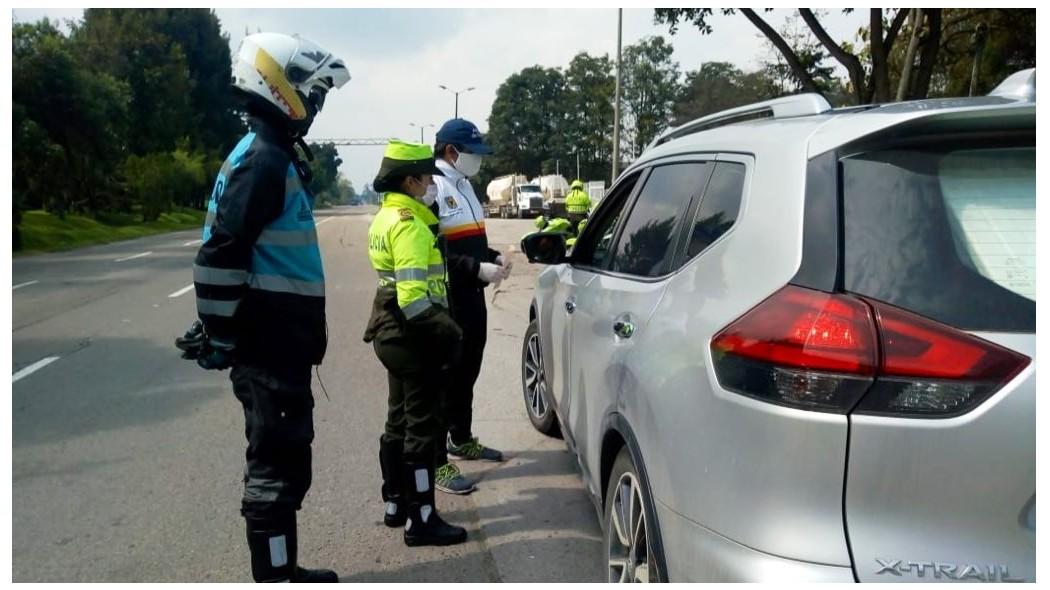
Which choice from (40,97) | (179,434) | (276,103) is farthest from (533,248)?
(40,97)

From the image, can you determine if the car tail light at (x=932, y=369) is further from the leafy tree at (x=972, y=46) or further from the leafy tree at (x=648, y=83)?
the leafy tree at (x=648, y=83)

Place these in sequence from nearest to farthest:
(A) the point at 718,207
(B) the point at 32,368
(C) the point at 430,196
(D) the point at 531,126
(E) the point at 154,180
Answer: (A) the point at 718,207
(C) the point at 430,196
(B) the point at 32,368
(E) the point at 154,180
(D) the point at 531,126

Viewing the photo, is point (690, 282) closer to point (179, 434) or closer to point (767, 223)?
point (767, 223)

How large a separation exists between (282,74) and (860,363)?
2.13 metres

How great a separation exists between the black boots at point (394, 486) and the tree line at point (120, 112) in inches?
451

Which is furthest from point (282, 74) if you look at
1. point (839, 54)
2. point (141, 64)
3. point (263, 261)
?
point (141, 64)

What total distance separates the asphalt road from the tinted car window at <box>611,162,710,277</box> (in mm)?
1359

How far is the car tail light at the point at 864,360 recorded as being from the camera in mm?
1812

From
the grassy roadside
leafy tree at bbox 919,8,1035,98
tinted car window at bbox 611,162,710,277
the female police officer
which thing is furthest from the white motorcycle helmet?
the grassy roadside

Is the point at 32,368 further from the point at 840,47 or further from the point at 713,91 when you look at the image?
the point at 713,91

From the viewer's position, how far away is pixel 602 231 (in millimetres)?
3947

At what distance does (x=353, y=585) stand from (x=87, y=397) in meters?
4.11

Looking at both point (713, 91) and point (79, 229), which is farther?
point (713, 91)

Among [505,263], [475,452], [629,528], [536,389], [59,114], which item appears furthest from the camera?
[59,114]
